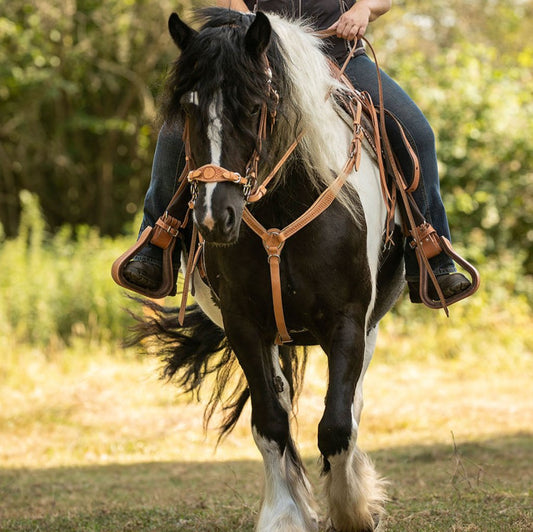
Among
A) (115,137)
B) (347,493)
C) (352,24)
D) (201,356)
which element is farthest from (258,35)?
(115,137)

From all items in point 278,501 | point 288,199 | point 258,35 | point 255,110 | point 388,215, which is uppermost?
point 258,35

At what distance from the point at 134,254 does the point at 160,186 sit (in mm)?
431

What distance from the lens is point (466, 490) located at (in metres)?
5.82

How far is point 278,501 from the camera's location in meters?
4.18

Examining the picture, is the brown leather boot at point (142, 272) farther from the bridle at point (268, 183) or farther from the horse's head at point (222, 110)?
the horse's head at point (222, 110)

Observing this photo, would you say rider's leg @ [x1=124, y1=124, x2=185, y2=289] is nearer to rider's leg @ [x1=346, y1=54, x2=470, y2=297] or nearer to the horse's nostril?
rider's leg @ [x1=346, y1=54, x2=470, y2=297]

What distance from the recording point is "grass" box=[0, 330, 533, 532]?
208 inches

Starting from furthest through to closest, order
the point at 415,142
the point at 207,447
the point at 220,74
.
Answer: the point at 207,447 → the point at 415,142 → the point at 220,74

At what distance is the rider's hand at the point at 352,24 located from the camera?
450cm

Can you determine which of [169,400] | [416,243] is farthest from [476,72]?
[416,243]

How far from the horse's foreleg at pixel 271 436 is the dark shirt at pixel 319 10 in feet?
5.29

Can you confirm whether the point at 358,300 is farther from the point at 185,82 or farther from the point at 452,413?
the point at 452,413

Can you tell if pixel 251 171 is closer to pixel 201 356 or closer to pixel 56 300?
pixel 201 356

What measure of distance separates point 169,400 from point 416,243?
579 cm
